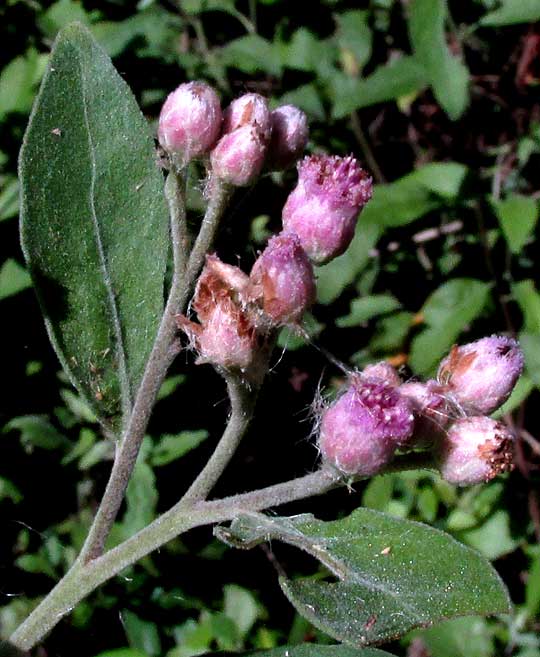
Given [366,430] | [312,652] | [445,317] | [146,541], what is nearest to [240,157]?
[366,430]

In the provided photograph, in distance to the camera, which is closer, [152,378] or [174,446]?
[152,378]

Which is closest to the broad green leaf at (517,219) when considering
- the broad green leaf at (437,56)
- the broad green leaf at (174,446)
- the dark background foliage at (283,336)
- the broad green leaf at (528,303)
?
the dark background foliage at (283,336)

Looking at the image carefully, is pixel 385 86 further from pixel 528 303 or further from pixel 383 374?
pixel 383 374

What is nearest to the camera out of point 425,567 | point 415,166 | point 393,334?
point 425,567

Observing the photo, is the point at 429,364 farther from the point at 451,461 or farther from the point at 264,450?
the point at 451,461

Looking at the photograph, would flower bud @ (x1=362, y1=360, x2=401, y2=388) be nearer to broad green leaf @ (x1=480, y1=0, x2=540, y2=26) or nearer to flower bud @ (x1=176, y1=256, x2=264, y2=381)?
flower bud @ (x1=176, y1=256, x2=264, y2=381)

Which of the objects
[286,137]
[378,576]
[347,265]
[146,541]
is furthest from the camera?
[347,265]

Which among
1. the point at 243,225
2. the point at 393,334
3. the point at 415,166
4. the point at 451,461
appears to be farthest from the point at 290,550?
the point at 451,461

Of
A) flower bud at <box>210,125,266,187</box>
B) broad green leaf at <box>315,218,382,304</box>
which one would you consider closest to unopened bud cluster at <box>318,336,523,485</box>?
flower bud at <box>210,125,266,187</box>
